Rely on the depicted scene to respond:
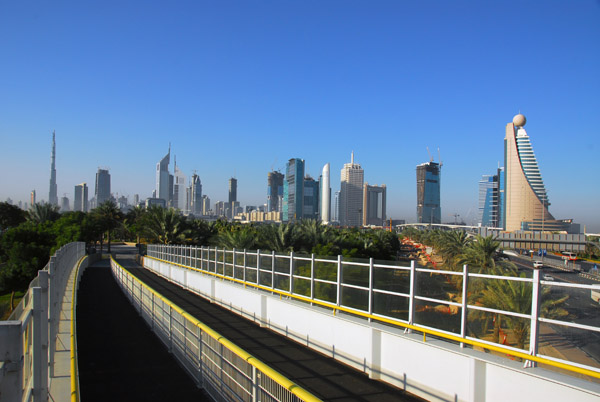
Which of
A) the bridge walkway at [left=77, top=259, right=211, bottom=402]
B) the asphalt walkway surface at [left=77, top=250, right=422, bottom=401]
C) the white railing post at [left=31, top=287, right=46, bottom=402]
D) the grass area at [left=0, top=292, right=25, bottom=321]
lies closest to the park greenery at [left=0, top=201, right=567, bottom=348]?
the grass area at [left=0, top=292, right=25, bottom=321]

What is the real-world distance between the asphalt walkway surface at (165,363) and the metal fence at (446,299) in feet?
4.45

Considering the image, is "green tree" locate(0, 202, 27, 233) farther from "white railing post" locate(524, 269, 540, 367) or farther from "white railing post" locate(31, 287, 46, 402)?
"white railing post" locate(524, 269, 540, 367)

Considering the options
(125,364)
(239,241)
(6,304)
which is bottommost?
(6,304)

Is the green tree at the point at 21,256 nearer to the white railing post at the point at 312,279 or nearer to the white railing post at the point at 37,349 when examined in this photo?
the white railing post at the point at 312,279

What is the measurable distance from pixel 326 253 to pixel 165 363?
20257 millimetres

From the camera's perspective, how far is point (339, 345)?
10.1m

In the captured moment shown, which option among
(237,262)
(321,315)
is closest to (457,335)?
(321,315)

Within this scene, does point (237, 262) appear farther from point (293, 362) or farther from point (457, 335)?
point (457, 335)

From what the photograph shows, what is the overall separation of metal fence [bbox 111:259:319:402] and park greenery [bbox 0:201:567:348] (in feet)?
12.5

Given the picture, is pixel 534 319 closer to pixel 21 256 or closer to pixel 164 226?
pixel 164 226

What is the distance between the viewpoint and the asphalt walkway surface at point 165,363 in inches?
317

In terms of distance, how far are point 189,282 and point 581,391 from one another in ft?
67.7

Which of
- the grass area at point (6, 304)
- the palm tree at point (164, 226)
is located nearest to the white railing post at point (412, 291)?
the grass area at point (6, 304)

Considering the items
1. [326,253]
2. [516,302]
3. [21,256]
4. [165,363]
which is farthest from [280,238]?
[21,256]
